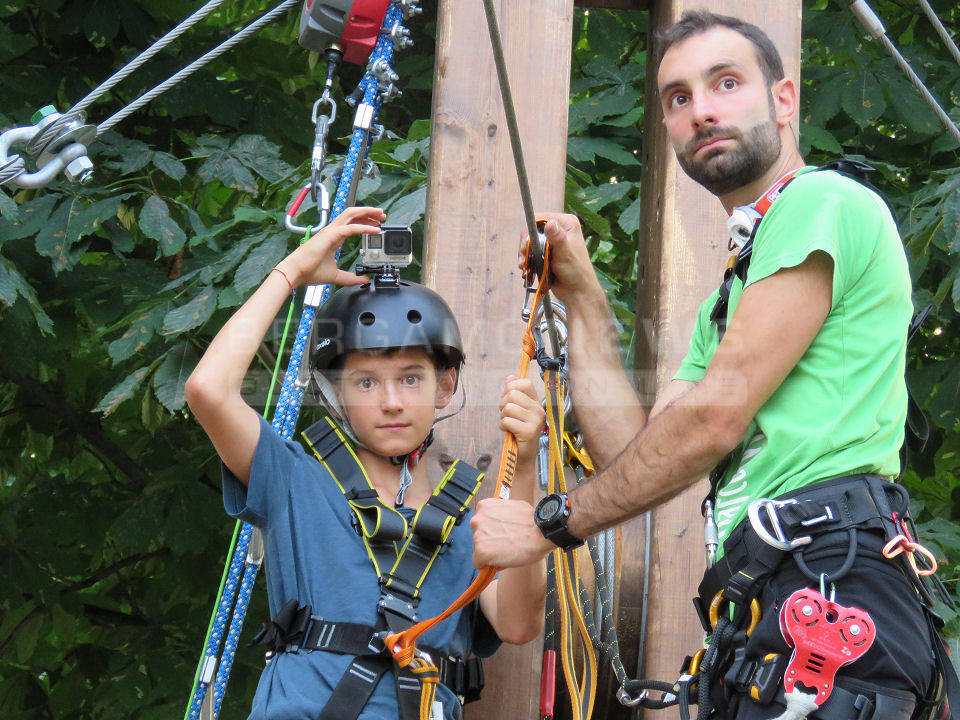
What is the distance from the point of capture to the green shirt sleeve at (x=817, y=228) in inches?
89.7

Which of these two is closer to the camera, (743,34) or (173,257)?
(743,34)

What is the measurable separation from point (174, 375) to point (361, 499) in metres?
1.63

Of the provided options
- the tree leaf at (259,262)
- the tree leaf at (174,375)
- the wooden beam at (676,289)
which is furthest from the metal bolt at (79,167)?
the tree leaf at (174,375)

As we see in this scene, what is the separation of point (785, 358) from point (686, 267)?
1.04 meters

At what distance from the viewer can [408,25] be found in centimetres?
541

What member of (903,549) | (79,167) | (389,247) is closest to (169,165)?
(389,247)

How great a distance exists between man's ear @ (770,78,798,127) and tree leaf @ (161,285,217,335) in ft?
7.37

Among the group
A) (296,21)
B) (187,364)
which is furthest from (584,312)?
(296,21)

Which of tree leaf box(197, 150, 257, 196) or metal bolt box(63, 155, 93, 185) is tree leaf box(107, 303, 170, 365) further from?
metal bolt box(63, 155, 93, 185)

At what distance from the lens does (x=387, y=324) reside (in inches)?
118

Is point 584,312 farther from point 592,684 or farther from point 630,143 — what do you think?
point 630,143

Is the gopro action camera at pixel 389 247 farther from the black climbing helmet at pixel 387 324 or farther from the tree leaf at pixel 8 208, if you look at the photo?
the tree leaf at pixel 8 208

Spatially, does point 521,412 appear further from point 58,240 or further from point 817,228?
point 58,240

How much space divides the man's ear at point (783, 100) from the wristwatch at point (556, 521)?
1034 millimetres
